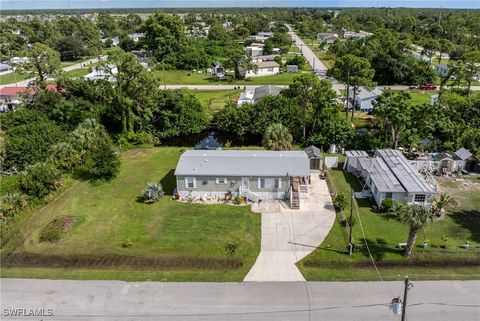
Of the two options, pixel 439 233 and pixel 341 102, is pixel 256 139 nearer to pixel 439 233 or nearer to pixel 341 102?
pixel 341 102

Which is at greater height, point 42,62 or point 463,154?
point 42,62

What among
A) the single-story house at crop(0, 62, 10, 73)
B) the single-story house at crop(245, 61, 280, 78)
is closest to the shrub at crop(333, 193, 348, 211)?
the single-story house at crop(245, 61, 280, 78)

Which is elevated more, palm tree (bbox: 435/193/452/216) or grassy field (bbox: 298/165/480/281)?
palm tree (bbox: 435/193/452/216)

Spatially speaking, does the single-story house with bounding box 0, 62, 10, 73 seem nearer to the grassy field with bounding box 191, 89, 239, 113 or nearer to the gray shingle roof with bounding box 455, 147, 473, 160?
the grassy field with bounding box 191, 89, 239, 113

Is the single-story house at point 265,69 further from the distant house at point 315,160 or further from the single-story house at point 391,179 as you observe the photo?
the single-story house at point 391,179

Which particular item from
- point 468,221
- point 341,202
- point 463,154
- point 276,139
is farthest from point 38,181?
point 463,154

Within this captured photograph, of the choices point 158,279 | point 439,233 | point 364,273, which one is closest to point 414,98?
point 439,233

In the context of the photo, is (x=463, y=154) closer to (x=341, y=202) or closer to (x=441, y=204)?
(x=441, y=204)
